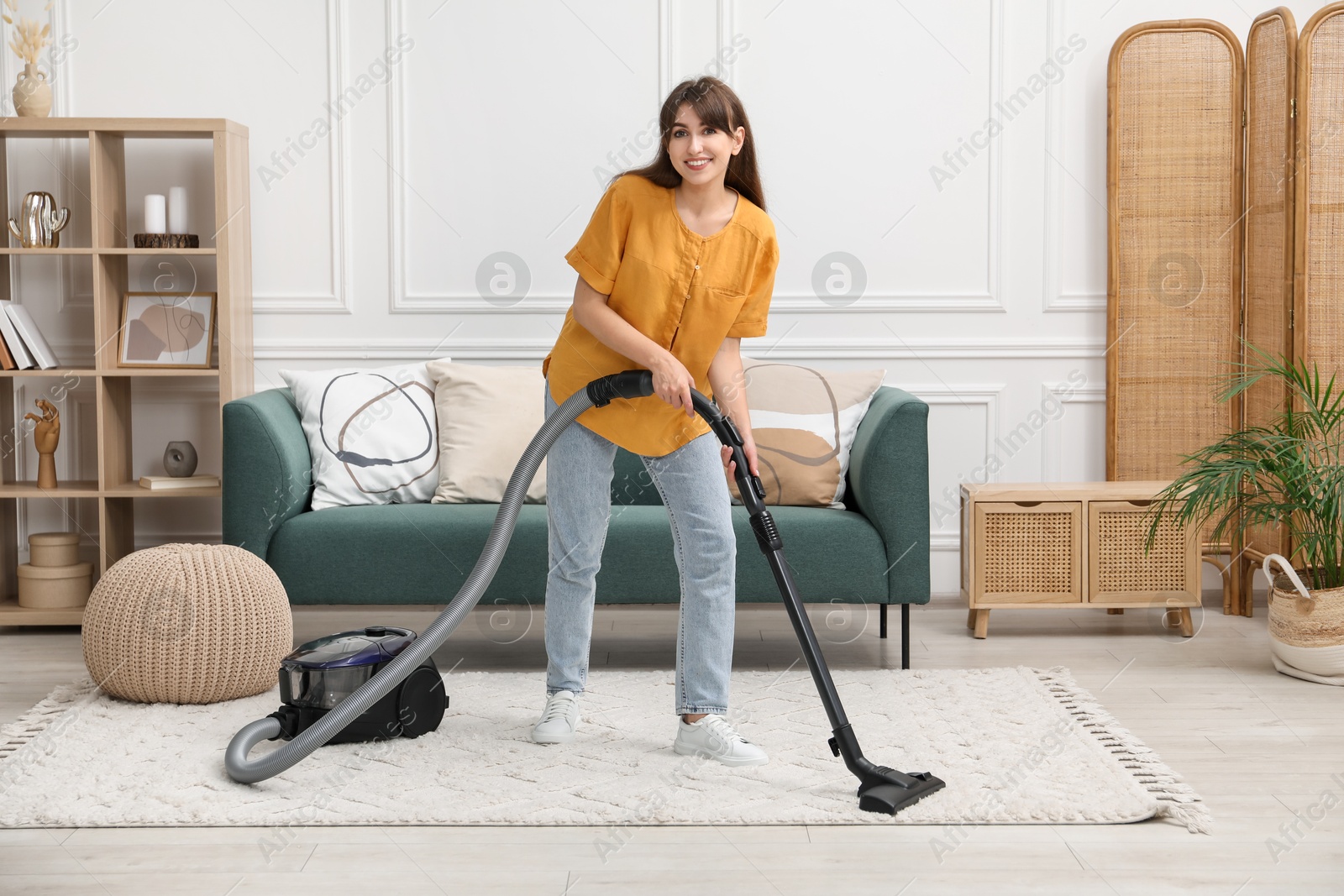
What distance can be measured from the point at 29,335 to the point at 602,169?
5.76 ft

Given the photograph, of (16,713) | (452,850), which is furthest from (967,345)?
(16,713)

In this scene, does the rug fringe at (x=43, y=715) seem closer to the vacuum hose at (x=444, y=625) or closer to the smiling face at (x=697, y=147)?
the vacuum hose at (x=444, y=625)

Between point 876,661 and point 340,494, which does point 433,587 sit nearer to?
point 340,494

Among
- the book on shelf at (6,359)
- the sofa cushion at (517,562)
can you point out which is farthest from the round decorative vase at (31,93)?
the sofa cushion at (517,562)

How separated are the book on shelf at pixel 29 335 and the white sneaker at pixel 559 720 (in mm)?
2013

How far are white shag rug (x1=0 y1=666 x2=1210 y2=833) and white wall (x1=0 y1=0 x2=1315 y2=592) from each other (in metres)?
1.32

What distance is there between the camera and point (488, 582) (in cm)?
208

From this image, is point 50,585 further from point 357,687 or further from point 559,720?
point 559,720

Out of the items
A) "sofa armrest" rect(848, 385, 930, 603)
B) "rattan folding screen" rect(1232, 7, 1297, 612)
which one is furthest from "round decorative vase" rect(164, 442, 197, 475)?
"rattan folding screen" rect(1232, 7, 1297, 612)

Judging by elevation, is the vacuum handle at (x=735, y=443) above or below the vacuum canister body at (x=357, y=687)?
above

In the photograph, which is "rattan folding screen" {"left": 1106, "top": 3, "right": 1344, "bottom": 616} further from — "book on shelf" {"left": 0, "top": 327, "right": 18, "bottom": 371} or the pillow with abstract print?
"book on shelf" {"left": 0, "top": 327, "right": 18, "bottom": 371}

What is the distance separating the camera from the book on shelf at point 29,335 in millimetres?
3381

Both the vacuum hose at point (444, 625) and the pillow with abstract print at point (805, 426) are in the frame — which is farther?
the pillow with abstract print at point (805, 426)

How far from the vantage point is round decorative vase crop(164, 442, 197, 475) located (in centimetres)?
350
